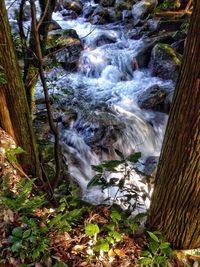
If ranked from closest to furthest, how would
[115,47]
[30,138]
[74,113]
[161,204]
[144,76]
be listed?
[161,204] → [30,138] → [74,113] → [144,76] → [115,47]

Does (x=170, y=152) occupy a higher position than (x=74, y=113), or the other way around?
(x=170, y=152)

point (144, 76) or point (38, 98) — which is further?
point (144, 76)

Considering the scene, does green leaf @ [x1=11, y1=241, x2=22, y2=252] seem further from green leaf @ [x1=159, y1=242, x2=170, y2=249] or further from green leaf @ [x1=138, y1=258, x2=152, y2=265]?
green leaf @ [x1=159, y1=242, x2=170, y2=249]

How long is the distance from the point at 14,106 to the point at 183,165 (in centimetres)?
183

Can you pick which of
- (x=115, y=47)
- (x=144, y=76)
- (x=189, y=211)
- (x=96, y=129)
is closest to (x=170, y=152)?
(x=189, y=211)

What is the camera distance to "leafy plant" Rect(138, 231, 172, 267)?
9.44 feet

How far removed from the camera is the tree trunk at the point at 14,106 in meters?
3.04

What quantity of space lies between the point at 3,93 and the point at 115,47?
9450mm

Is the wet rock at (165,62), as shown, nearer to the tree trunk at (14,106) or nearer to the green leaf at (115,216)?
the tree trunk at (14,106)

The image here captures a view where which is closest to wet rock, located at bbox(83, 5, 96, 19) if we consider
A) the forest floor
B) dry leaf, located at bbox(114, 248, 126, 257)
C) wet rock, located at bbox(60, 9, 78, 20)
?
wet rock, located at bbox(60, 9, 78, 20)

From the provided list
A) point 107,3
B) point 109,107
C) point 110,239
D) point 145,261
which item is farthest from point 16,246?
point 107,3

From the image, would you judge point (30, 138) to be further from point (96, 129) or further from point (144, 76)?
point (144, 76)

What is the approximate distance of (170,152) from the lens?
8.80 ft

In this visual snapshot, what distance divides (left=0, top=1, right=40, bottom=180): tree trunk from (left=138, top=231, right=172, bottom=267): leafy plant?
1.55 metres
